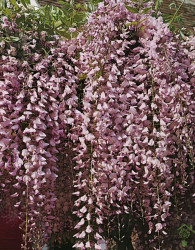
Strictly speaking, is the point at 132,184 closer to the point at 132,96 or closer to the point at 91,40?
the point at 132,96

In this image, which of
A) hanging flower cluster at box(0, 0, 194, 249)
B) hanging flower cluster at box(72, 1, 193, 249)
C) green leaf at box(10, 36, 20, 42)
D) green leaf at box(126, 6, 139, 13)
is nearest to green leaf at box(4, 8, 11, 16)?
hanging flower cluster at box(0, 0, 194, 249)

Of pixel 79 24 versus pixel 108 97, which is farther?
pixel 79 24

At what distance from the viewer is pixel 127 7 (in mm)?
1753

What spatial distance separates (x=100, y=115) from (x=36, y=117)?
1.03 feet

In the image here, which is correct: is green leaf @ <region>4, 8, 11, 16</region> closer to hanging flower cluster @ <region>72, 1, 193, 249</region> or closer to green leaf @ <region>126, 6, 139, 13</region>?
hanging flower cluster @ <region>72, 1, 193, 249</region>

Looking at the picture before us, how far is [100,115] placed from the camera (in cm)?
169

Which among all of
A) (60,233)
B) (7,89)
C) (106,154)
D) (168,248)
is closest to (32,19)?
(7,89)

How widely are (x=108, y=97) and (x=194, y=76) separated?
1.79 feet

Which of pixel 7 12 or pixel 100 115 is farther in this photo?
pixel 7 12

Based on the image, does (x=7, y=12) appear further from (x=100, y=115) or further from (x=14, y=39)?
(x=100, y=115)

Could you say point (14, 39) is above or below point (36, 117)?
above

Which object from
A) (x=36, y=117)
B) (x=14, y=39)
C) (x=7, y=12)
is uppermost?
(x=7, y=12)

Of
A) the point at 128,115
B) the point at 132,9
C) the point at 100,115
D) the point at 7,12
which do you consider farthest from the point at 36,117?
the point at 132,9

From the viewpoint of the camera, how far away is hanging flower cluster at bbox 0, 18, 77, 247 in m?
1.65
